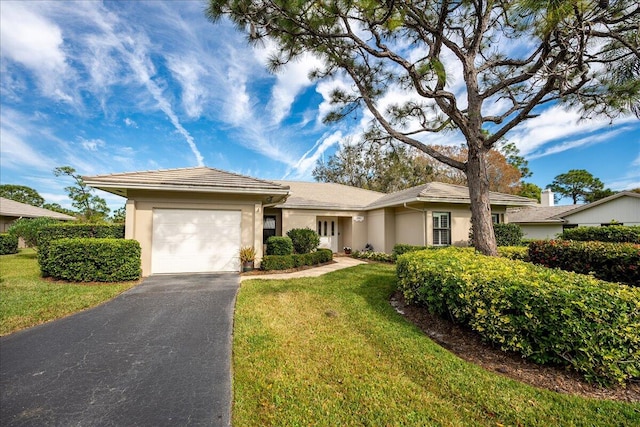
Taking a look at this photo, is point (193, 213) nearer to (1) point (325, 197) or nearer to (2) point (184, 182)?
(2) point (184, 182)

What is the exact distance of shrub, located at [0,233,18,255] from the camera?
14.8 m

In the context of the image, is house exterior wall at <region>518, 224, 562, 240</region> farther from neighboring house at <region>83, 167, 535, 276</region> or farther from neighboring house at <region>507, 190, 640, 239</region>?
neighboring house at <region>83, 167, 535, 276</region>

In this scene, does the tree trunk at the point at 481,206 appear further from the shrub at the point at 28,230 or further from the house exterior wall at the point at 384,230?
the shrub at the point at 28,230

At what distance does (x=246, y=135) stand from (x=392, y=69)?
10.4 metres

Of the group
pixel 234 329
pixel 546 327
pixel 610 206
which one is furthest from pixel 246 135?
pixel 610 206

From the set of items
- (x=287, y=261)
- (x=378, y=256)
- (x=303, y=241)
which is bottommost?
(x=378, y=256)

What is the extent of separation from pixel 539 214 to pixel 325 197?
18278 millimetres

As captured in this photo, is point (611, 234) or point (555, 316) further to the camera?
point (611, 234)

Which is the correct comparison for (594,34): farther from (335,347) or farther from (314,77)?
(335,347)

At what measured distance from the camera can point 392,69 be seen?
8562mm

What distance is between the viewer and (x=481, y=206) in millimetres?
6836

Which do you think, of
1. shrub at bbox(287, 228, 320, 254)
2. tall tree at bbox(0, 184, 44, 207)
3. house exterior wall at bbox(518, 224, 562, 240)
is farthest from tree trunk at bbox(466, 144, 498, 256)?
tall tree at bbox(0, 184, 44, 207)

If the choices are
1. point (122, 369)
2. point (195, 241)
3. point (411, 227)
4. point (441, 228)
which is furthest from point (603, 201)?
point (122, 369)

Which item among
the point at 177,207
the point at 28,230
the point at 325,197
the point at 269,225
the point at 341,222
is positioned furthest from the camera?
the point at 341,222
